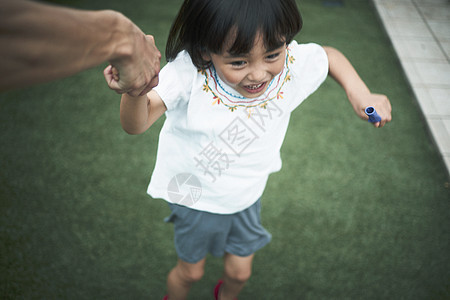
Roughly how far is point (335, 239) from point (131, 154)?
1.03m

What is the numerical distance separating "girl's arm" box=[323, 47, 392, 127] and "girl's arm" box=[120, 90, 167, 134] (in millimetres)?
422

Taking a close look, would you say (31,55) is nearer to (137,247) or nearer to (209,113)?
(209,113)

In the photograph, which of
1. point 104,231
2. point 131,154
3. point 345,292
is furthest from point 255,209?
point 131,154

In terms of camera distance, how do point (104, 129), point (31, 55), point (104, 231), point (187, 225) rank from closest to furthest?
1. point (31, 55)
2. point (187, 225)
3. point (104, 231)
4. point (104, 129)

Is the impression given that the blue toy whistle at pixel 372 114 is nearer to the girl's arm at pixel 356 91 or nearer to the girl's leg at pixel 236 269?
the girl's arm at pixel 356 91

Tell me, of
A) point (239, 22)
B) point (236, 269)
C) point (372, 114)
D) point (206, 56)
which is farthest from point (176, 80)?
point (236, 269)

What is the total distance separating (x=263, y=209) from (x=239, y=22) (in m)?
1.10

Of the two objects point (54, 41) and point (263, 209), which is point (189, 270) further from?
point (54, 41)

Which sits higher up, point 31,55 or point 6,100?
point 31,55

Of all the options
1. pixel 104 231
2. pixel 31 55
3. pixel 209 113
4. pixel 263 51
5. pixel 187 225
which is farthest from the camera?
pixel 104 231

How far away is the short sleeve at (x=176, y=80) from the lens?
2.35 feet

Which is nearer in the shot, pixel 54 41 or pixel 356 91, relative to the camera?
pixel 54 41

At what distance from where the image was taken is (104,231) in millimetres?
1479

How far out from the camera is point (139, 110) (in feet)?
2.11
